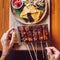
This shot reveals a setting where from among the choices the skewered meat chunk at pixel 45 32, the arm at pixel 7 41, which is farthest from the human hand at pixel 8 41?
the skewered meat chunk at pixel 45 32

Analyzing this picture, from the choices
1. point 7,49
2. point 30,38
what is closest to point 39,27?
point 30,38

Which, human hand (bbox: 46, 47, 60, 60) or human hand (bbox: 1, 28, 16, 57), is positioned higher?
human hand (bbox: 1, 28, 16, 57)

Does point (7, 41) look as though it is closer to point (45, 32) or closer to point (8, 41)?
point (8, 41)

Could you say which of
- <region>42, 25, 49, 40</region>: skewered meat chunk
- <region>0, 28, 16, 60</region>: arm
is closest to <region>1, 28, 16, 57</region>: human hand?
<region>0, 28, 16, 60</region>: arm

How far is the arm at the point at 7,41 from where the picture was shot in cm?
94

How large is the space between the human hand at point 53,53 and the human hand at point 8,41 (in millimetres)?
192

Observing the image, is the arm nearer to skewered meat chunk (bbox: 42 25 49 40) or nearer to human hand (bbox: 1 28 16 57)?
human hand (bbox: 1 28 16 57)

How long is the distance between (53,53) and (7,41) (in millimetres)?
250

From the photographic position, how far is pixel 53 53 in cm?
90

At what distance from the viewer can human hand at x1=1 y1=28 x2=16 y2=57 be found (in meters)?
0.94

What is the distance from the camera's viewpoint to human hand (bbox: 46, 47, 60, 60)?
883 mm

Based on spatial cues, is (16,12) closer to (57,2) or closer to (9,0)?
(9,0)

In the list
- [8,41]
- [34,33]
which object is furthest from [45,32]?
[8,41]

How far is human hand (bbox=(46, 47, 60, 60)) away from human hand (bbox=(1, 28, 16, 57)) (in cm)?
19
